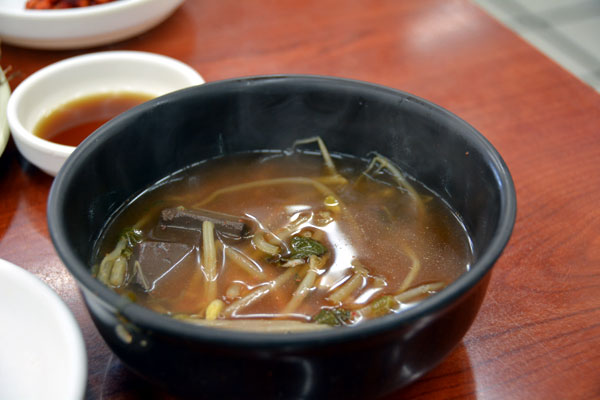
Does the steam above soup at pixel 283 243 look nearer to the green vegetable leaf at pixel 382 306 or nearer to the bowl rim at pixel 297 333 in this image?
the green vegetable leaf at pixel 382 306

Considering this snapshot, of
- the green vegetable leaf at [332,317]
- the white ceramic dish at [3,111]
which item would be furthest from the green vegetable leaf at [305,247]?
the white ceramic dish at [3,111]

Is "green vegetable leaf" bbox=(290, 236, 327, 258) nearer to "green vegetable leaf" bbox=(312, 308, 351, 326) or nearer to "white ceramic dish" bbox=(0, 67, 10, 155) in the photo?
"green vegetable leaf" bbox=(312, 308, 351, 326)

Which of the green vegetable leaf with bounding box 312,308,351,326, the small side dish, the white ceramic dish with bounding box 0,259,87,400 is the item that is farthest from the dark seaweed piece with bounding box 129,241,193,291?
the small side dish

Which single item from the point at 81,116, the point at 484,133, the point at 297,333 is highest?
the point at 297,333

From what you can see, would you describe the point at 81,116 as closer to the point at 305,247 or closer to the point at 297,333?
the point at 305,247

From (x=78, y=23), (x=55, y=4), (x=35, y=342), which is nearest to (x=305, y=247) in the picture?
(x=35, y=342)

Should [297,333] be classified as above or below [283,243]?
above
